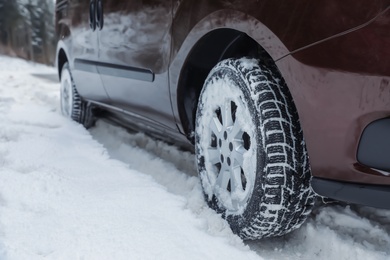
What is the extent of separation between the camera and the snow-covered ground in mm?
1561

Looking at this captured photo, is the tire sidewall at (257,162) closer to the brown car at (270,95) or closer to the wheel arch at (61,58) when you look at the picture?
the brown car at (270,95)

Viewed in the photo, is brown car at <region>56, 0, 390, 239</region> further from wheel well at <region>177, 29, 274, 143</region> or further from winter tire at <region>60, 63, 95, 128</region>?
winter tire at <region>60, 63, 95, 128</region>

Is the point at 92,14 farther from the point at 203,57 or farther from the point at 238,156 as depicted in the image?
the point at 238,156

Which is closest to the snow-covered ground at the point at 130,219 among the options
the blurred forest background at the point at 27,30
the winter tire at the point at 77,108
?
the winter tire at the point at 77,108

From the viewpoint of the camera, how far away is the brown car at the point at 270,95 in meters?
1.23

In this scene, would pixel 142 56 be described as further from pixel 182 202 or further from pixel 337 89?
pixel 337 89

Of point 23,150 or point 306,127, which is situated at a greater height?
point 306,127

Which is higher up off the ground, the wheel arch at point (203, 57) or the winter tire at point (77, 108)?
the wheel arch at point (203, 57)

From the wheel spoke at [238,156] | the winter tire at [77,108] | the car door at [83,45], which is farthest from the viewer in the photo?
the winter tire at [77,108]

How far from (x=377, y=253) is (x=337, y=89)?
2.14 feet

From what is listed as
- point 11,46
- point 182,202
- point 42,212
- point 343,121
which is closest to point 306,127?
point 343,121

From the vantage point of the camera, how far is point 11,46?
650 inches

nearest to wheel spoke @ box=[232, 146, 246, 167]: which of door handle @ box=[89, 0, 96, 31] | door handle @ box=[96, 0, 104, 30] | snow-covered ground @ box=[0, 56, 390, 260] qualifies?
snow-covered ground @ box=[0, 56, 390, 260]

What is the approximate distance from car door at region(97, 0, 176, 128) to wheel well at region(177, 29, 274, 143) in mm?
104
